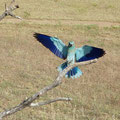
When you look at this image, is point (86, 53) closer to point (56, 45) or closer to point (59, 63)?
point (56, 45)

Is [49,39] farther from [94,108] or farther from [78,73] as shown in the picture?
[94,108]

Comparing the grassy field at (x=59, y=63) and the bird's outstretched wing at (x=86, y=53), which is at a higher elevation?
the bird's outstretched wing at (x=86, y=53)

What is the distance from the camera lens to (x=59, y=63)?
392 inches

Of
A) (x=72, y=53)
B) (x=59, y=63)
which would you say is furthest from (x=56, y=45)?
(x=59, y=63)

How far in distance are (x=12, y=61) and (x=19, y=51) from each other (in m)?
1.02

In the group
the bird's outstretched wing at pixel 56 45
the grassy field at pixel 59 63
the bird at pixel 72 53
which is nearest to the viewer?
the bird at pixel 72 53

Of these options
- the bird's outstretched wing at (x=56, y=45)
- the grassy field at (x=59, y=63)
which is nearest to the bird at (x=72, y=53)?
the bird's outstretched wing at (x=56, y=45)

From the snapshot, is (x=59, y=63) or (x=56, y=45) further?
(x=59, y=63)

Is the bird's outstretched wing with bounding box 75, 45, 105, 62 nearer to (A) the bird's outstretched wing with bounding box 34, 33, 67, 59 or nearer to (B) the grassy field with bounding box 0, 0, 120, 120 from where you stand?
(A) the bird's outstretched wing with bounding box 34, 33, 67, 59

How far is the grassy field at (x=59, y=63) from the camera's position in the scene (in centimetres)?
716

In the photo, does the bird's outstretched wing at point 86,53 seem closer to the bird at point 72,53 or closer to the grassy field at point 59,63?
the bird at point 72,53

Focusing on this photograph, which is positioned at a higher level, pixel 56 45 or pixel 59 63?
pixel 56 45

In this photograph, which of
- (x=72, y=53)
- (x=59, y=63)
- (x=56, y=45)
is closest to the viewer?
(x=72, y=53)

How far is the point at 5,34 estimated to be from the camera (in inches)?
524
